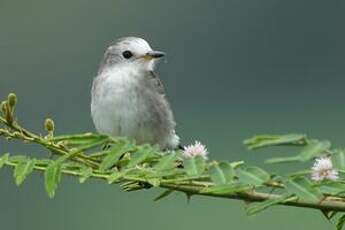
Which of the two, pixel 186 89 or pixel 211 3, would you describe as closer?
pixel 186 89

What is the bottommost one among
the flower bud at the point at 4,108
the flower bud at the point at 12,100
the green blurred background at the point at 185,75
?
the flower bud at the point at 4,108

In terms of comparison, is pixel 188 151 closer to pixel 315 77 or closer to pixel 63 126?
pixel 63 126

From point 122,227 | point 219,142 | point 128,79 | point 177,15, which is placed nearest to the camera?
point 128,79

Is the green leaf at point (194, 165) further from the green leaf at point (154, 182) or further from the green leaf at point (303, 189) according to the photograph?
the green leaf at point (303, 189)

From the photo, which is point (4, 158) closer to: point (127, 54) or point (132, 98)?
point (132, 98)

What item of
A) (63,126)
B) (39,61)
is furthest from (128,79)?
(39,61)

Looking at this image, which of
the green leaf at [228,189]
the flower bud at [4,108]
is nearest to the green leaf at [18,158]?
the flower bud at [4,108]

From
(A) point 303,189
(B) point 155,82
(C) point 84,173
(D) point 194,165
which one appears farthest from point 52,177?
(B) point 155,82
